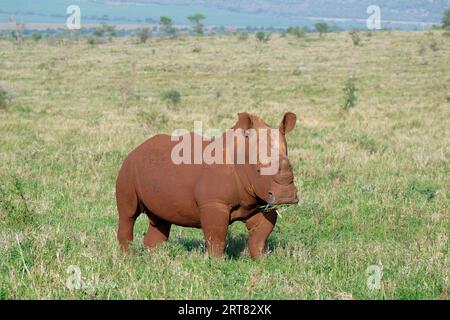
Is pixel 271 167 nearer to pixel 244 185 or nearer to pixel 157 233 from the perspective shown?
pixel 244 185

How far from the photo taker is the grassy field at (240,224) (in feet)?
18.5

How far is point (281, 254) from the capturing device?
7.03 metres

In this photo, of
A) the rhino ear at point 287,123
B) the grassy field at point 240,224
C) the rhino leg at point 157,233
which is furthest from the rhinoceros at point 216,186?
the grassy field at point 240,224

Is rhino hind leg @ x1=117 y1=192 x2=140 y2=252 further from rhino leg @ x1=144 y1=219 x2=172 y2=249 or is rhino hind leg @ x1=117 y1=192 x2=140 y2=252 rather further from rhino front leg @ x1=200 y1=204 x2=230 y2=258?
rhino front leg @ x1=200 y1=204 x2=230 y2=258

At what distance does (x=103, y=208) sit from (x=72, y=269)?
458 cm

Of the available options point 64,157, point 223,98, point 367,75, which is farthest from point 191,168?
point 367,75

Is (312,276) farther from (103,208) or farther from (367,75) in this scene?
(367,75)

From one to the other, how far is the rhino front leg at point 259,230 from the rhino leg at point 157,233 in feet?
3.86

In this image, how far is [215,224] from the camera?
21.5ft

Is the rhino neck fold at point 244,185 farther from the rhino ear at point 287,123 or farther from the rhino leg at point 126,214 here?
the rhino leg at point 126,214

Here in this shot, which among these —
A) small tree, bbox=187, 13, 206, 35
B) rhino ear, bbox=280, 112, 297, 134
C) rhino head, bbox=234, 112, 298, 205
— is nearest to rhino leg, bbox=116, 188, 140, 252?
rhino head, bbox=234, 112, 298, 205

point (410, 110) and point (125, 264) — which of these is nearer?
point (125, 264)

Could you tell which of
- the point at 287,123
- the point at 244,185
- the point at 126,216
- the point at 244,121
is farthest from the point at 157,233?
the point at 287,123

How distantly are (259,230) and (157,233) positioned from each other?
1.36m
